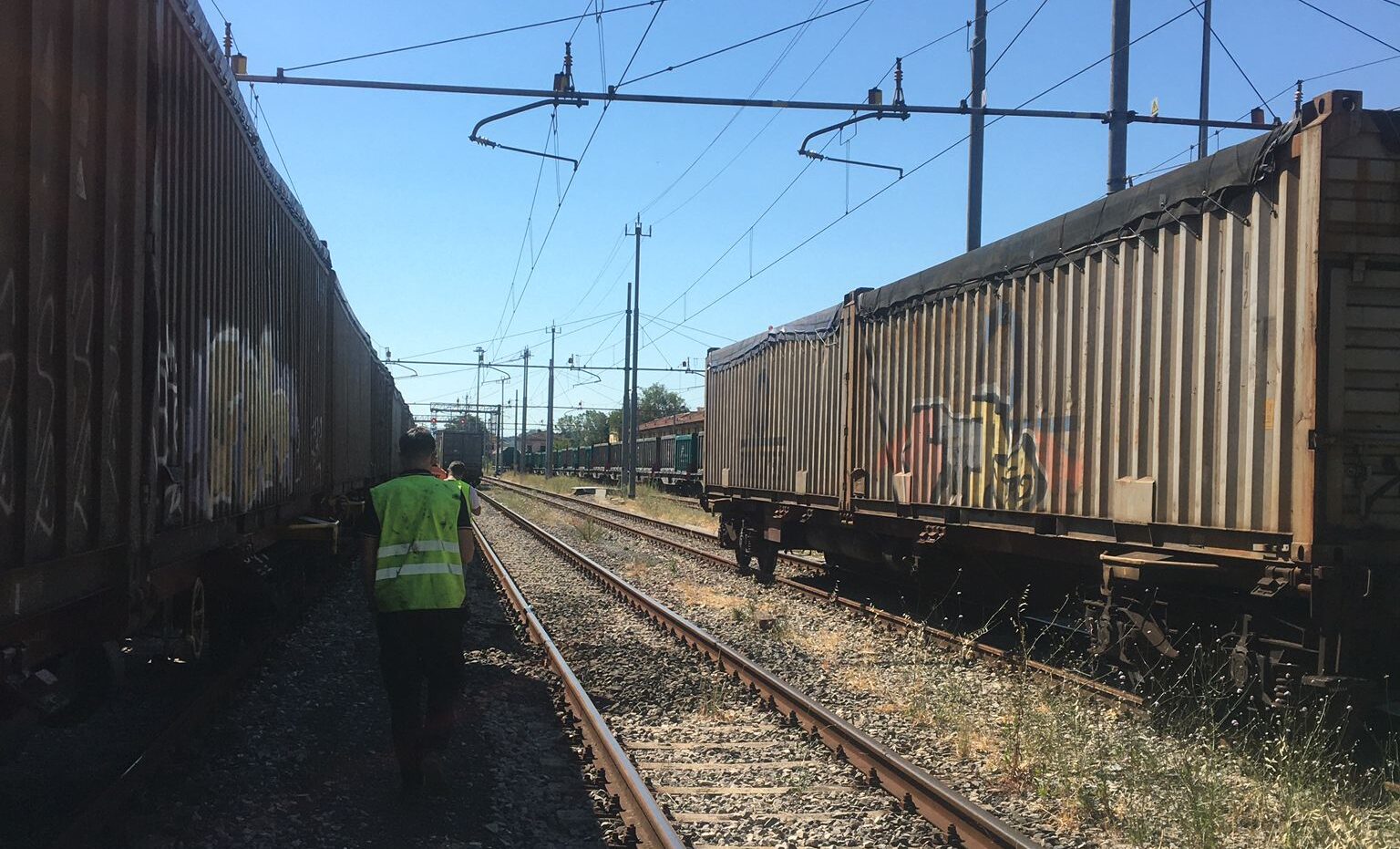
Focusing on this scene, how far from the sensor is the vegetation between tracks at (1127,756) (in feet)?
15.2

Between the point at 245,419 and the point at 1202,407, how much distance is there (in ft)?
20.2

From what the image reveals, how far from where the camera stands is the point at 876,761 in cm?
560

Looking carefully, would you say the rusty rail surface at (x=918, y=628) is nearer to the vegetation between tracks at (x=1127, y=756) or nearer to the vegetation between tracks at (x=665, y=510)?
the vegetation between tracks at (x=1127, y=756)

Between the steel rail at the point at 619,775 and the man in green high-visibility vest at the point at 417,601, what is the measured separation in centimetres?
92

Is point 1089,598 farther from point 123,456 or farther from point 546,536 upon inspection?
point 546,536

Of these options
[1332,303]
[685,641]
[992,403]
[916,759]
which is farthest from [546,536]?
[1332,303]

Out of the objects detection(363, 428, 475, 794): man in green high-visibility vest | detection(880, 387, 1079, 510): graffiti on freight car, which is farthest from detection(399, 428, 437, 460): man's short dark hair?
detection(880, 387, 1079, 510): graffiti on freight car

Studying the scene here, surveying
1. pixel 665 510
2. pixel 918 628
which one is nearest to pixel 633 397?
pixel 665 510

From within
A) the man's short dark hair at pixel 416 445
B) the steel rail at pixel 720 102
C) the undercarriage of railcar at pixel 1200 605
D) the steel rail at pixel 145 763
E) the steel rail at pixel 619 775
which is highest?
the steel rail at pixel 720 102

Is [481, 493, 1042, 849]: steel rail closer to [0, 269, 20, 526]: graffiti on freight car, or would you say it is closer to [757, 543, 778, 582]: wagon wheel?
[0, 269, 20, 526]: graffiti on freight car

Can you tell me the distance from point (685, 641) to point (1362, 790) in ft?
18.7

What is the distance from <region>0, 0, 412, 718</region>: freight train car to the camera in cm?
309

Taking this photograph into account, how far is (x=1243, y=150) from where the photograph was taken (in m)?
6.02

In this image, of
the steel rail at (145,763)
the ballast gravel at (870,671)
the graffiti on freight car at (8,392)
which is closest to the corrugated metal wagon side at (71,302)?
the graffiti on freight car at (8,392)
